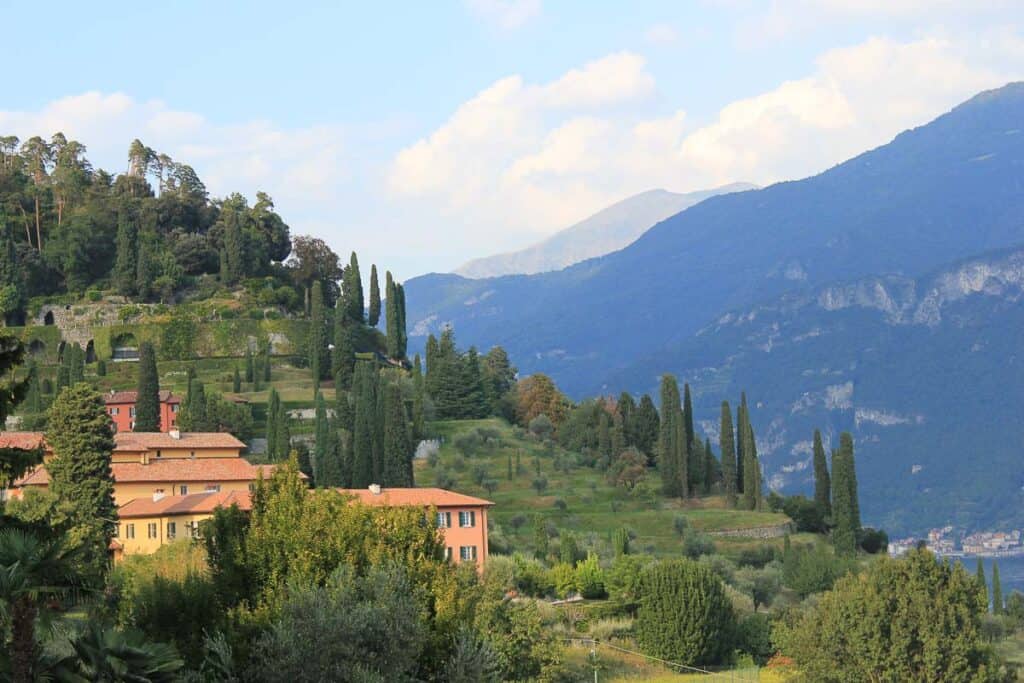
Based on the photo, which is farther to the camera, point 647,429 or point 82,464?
point 647,429

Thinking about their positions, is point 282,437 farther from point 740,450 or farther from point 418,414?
point 740,450

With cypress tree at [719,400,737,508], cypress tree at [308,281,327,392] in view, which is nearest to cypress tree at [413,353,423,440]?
cypress tree at [308,281,327,392]

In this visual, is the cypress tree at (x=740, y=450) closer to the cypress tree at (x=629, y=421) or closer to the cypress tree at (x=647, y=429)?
the cypress tree at (x=647, y=429)

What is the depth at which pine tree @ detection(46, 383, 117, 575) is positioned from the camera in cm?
5500

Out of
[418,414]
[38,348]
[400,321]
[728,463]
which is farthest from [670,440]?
[38,348]

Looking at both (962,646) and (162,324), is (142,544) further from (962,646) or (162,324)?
(162,324)

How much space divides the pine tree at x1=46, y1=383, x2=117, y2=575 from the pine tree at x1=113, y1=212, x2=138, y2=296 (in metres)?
60.3

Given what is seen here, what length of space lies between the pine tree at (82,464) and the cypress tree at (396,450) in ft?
80.1

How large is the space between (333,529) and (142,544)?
→ 2893 centimetres

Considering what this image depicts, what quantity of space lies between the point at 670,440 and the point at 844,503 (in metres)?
12.5

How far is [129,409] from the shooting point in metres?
91.7

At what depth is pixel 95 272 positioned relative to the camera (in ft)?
396

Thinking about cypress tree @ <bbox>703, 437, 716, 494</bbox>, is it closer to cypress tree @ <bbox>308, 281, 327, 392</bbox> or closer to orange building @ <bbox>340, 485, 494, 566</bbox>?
cypress tree @ <bbox>308, 281, 327, 392</bbox>

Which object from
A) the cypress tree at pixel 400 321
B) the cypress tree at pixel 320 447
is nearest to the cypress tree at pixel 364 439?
the cypress tree at pixel 320 447
